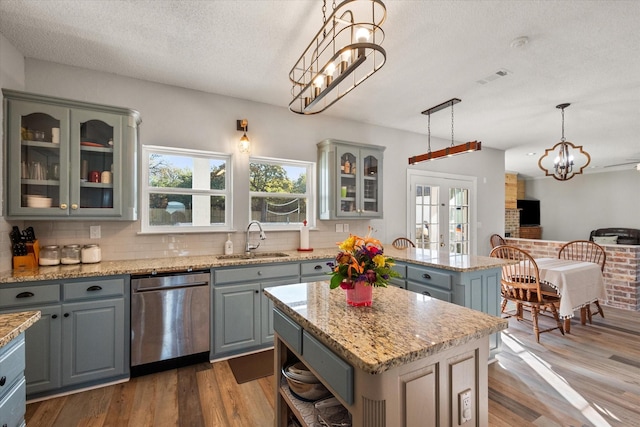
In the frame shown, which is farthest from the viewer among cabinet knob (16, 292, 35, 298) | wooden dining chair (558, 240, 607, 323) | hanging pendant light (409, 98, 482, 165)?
wooden dining chair (558, 240, 607, 323)

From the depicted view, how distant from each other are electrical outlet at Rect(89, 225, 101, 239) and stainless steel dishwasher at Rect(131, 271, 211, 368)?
719mm

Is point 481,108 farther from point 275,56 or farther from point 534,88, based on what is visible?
point 275,56

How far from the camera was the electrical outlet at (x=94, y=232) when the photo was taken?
2812mm

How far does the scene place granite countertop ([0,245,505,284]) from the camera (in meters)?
2.22

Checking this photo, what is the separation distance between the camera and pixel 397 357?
100 centimetres

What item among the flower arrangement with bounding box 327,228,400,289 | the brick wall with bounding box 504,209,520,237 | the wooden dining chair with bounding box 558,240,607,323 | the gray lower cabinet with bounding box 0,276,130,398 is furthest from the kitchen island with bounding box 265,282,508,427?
the brick wall with bounding box 504,209,520,237

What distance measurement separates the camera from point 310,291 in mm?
1834

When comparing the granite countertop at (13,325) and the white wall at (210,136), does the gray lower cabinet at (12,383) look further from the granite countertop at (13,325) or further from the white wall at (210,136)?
the white wall at (210,136)

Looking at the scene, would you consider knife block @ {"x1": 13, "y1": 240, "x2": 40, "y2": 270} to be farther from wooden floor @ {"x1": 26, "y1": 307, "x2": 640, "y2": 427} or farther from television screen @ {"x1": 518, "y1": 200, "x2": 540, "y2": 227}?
television screen @ {"x1": 518, "y1": 200, "x2": 540, "y2": 227}

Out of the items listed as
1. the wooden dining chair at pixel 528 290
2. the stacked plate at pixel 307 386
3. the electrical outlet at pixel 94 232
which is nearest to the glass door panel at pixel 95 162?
the electrical outlet at pixel 94 232

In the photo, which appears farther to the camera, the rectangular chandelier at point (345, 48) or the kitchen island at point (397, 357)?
the rectangular chandelier at point (345, 48)

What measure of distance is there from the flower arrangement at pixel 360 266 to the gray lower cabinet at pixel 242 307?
1673 mm

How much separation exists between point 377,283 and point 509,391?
185cm

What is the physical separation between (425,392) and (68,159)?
9.89ft
